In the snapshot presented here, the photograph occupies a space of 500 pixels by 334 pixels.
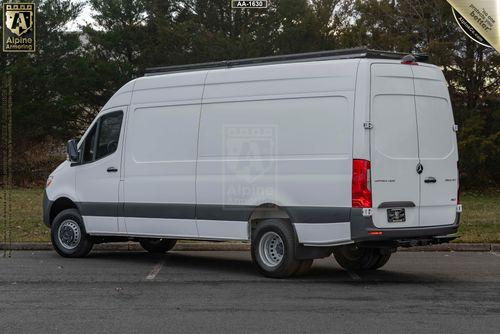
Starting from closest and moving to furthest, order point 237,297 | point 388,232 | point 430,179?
point 237,297
point 388,232
point 430,179

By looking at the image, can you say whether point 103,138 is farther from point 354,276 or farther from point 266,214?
point 354,276

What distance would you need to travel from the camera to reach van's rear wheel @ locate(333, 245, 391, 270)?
1058cm

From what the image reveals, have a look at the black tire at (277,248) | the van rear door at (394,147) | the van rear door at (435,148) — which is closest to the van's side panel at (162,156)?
the black tire at (277,248)

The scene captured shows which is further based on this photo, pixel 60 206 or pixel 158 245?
pixel 158 245

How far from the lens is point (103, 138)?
11.8 m

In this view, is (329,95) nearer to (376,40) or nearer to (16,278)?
(16,278)

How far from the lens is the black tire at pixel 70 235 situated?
39.3ft

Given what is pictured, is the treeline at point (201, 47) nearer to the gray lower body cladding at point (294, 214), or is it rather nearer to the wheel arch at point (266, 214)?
the gray lower body cladding at point (294, 214)

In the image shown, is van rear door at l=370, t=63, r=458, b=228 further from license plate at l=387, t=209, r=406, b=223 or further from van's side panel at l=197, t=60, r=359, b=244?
van's side panel at l=197, t=60, r=359, b=244

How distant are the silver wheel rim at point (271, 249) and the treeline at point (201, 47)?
60.1 ft

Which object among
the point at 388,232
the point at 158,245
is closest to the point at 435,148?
the point at 388,232

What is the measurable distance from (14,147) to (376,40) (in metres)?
16.6

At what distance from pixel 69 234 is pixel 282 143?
4171 mm

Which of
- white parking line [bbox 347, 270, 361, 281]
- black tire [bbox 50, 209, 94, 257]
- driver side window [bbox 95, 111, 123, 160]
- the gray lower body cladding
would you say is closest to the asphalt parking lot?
white parking line [bbox 347, 270, 361, 281]
